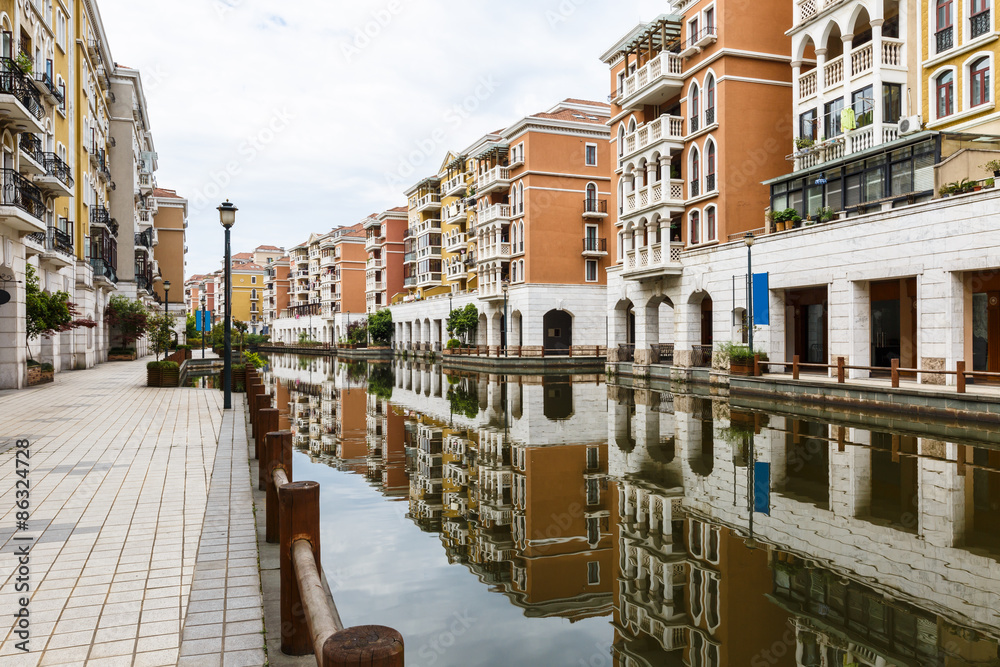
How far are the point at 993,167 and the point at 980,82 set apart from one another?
4.38 metres

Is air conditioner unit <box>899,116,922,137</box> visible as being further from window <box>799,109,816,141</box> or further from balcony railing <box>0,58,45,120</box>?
balcony railing <box>0,58,45,120</box>

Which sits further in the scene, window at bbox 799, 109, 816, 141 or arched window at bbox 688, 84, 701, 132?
arched window at bbox 688, 84, 701, 132

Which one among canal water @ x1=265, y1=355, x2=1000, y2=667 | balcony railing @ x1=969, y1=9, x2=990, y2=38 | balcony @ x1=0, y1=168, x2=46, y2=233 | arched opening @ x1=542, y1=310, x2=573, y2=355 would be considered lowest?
canal water @ x1=265, y1=355, x2=1000, y2=667

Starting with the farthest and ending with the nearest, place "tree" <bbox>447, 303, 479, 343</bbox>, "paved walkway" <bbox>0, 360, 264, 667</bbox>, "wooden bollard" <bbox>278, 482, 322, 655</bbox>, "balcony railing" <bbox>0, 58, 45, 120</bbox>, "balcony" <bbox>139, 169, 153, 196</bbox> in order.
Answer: "balcony" <bbox>139, 169, 153, 196</bbox> < "tree" <bbox>447, 303, 479, 343</bbox> < "balcony railing" <bbox>0, 58, 45, 120</bbox> < "paved walkway" <bbox>0, 360, 264, 667</bbox> < "wooden bollard" <bbox>278, 482, 322, 655</bbox>

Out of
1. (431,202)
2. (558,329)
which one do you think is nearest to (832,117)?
(558,329)

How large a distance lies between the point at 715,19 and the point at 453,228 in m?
35.8

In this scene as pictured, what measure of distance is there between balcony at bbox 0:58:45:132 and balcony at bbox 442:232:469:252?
121ft

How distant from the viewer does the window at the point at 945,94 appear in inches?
832

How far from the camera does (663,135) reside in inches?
1212

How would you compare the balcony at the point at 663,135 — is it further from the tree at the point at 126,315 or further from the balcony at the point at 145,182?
the balcony at the point at 145,182

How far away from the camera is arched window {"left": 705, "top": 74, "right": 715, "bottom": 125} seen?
29047mm

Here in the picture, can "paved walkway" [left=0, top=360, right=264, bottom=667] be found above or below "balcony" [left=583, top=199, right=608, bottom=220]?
below

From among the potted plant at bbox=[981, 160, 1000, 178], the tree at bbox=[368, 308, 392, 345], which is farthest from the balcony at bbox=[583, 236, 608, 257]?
the tree at bbox=[368, 308, 392, 345]

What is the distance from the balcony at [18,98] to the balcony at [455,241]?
3686 cm
